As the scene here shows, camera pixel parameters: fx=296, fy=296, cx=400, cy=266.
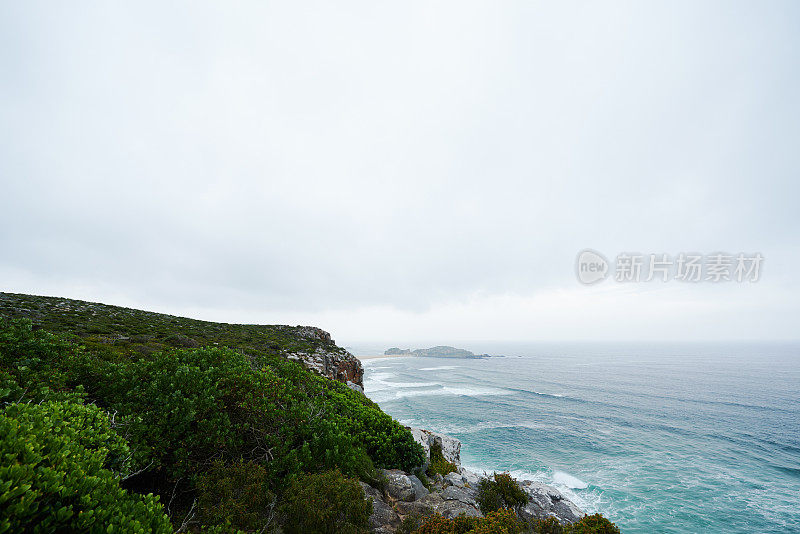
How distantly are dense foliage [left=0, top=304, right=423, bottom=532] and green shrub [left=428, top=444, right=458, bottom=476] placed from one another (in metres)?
3.16

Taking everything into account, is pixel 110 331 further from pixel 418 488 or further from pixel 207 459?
pixel 418 488

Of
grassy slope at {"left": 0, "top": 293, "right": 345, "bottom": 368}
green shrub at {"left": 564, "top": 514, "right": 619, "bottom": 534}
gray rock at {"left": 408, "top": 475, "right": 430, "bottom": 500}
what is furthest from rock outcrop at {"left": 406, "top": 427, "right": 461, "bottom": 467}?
grassy slope at {"left": 0, "top": 293, "right": 345, "bottom": 368}

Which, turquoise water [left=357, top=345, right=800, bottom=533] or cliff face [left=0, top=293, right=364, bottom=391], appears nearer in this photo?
cliff face [left=0, top=293, right=364, bottom=391]

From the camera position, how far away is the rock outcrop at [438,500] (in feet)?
31.5

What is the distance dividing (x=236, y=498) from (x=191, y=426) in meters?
2.74

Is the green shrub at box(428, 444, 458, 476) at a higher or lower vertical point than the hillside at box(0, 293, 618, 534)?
lower

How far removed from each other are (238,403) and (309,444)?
2.84 m

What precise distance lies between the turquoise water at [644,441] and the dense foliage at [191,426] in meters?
27.7

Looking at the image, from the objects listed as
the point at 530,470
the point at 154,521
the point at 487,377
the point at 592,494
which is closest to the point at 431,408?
the point at 530,470

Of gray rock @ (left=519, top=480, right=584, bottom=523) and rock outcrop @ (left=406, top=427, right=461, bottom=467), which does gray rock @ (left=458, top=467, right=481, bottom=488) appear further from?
gray rock @ (left=519, top=480, right=584, bottom=523)

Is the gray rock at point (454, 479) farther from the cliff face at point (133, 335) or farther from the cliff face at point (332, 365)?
the cliff face at point (133, 335)

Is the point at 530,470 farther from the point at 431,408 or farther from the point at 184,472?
the point at 184,472

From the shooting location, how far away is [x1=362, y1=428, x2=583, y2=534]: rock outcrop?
960 centimetres

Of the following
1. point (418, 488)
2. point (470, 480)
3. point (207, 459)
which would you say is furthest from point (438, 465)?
point (207, 459)
